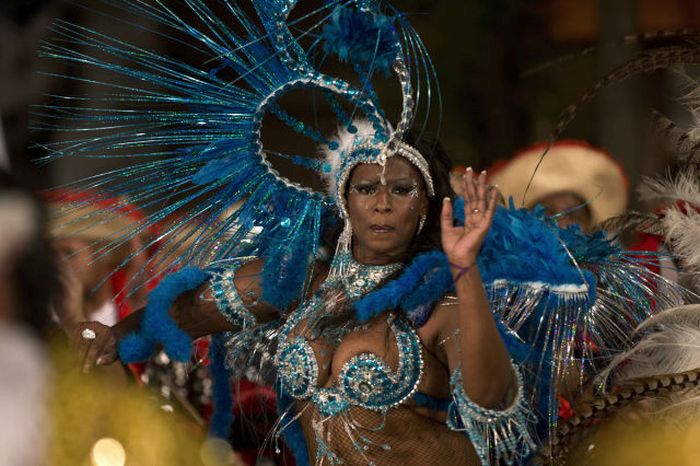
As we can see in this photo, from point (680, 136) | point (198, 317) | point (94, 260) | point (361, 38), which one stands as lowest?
point (198, 317)

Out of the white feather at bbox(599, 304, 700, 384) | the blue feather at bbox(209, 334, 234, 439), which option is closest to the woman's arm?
the blue feather at bbox(209, 334, 234, 439)

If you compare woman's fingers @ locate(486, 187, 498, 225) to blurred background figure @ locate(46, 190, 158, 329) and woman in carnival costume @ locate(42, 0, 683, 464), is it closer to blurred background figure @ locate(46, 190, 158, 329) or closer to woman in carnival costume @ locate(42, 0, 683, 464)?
woman in carnival costume @ locate(42, 0, 683, 464)

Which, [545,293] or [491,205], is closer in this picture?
[491,205]

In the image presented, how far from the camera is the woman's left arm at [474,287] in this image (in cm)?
286

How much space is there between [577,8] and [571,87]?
2.17 ft

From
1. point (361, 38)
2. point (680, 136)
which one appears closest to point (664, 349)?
point (680, 136)

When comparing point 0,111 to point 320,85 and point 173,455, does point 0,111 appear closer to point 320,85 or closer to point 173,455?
point 173,455

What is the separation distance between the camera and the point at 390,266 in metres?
3.39

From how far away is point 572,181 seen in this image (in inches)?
227

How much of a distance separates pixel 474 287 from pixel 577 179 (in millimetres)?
3057

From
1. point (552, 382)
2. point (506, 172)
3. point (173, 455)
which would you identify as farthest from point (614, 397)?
point (506, 172)

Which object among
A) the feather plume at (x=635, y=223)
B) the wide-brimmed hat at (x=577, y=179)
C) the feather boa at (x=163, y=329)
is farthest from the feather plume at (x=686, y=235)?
the wide-brimmed hat at (x=577, y=179)

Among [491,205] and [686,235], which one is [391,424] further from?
[686,235]

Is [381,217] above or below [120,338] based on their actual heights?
above
